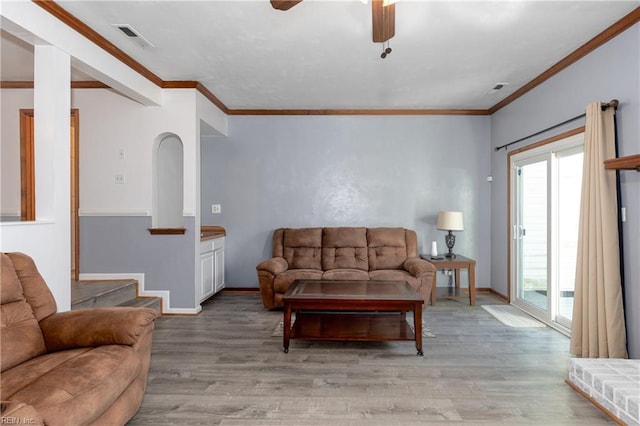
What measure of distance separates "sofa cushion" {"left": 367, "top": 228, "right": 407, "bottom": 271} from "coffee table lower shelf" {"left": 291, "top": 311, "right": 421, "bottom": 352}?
1151mm

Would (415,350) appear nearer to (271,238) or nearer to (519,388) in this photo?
(519,388)

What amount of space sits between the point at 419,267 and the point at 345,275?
898 mm

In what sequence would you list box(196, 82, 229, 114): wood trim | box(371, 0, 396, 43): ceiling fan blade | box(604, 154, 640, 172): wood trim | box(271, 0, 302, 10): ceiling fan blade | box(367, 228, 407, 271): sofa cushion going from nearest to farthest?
1. box(271, 0, 302, 10): ceiling fan blade
2. box(371, 0, 396, 43): ceiling fan blade
3. box(604, 154, 640, 172): wood trim
4. box(196, 82, 229, 114): wood trim
5. box(367, 228, 407, 271): sofa cushion

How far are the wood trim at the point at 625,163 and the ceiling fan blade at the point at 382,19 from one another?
1775mm

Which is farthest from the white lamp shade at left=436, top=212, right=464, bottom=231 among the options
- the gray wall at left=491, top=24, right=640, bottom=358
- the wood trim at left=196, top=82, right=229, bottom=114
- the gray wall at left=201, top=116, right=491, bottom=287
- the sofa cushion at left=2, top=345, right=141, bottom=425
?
the sofa cushion at left=2, top=345, right=141, bottom=425

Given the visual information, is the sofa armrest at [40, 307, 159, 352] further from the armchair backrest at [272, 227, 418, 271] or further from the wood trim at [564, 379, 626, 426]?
the armchair backrest at [272, 227, 418, 271]

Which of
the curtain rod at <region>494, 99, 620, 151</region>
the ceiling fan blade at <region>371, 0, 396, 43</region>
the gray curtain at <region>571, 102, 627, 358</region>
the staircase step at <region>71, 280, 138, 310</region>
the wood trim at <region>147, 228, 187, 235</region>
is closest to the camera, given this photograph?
the ceiling fan blade at <region>371, 0, 396, 43</region>

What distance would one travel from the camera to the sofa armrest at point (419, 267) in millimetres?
4324

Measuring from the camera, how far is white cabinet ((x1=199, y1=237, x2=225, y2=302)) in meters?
4.59

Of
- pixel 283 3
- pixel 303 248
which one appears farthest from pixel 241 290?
pixel 283 3

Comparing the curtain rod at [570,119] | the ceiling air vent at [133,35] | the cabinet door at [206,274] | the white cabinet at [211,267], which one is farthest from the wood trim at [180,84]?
the curtain rod at [570,119]

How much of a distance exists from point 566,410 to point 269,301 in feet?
10.0

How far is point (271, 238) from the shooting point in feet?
18.0

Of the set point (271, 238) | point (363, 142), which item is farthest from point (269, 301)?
point (363, 142)
